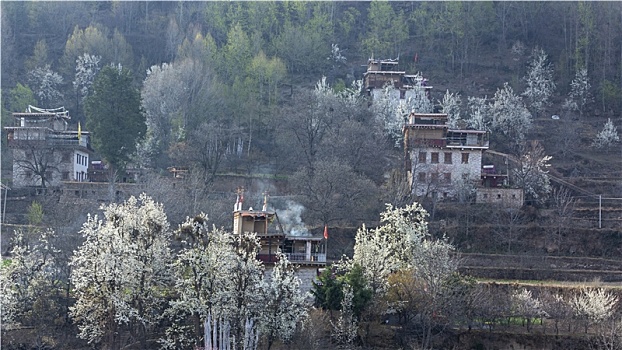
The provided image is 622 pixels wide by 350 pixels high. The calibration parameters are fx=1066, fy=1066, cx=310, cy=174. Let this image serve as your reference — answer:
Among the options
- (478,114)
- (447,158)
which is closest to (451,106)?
(478,114)

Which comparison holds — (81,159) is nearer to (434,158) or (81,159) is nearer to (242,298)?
(434,158)

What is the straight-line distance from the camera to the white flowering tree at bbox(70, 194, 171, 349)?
148 feet

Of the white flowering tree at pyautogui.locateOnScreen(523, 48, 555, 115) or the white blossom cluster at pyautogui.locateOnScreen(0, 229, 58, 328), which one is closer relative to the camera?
the white blossom cluster at pyautogui.locateOnScreen(0, 229, 58, 328)

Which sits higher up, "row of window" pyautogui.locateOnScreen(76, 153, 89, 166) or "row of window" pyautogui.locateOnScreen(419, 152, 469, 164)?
"row of window" pyautogui.locateOnScreen(419, 152, 469, 164)

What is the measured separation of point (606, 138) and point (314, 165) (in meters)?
23.7

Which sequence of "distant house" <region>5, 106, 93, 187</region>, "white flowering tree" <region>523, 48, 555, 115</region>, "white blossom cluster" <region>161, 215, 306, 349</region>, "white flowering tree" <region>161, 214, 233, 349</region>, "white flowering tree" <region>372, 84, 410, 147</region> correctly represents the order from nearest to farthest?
"white blossom cluster" <region>161, 215, 306, 349</region>
"white flowering tree" <region>161, 214, 233, 349</region>
"distant house" <region>5, 106, 93, 187</region>
"white flowering tree" <region>372, 84, 410, 147</region>
"white flowering tree" <region>523, 48, 555, 115</region>

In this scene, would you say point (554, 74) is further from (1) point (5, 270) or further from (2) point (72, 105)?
(1) point (5, 270)

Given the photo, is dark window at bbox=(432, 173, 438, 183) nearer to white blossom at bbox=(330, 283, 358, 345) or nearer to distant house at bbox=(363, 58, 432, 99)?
distant house at bbox=(363, 58, 432, 99)

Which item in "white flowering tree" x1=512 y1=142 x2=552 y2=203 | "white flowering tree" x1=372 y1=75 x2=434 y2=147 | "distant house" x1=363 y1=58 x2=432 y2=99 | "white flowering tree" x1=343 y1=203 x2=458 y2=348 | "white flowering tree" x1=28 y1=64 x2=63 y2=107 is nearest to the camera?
"white flowering tree" x1=343 y1=203 x2=458 y2=348

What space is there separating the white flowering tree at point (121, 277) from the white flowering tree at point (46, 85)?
35308mm

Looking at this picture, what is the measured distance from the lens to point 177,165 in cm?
6712

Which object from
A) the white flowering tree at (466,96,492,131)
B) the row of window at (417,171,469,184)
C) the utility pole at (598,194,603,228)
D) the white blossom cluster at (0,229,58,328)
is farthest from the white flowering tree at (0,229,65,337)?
the white flowering tree at (466,96,492,131)

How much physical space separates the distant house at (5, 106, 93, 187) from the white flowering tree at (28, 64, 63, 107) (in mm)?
11284

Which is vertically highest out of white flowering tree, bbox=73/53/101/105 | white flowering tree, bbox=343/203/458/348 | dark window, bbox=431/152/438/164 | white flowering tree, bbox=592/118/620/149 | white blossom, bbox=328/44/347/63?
white blossom, bbox=328/44/347/63
